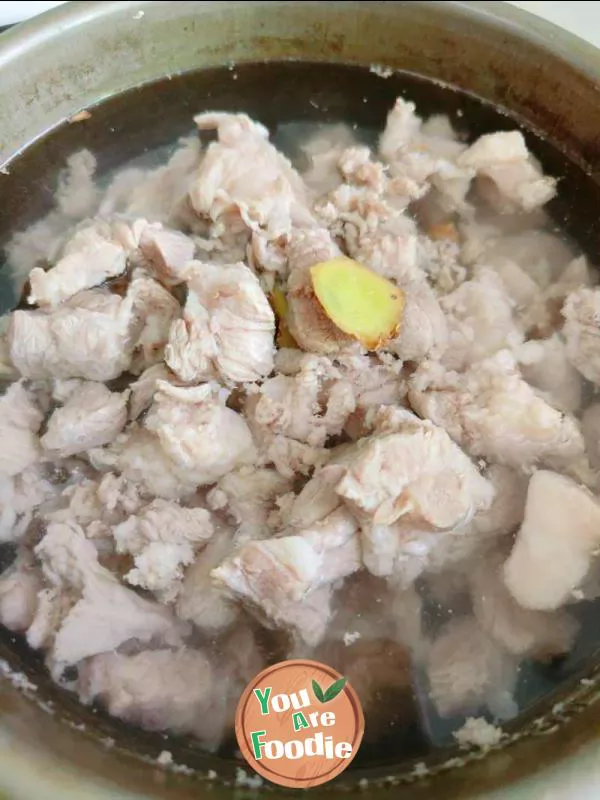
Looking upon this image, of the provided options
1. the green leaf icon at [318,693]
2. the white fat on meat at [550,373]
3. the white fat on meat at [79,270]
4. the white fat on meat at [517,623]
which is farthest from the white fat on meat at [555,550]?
the white fat on meat at [79,270]

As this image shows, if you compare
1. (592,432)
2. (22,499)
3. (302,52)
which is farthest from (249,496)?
(302,52)

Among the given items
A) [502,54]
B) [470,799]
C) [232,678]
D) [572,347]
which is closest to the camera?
[470,799]

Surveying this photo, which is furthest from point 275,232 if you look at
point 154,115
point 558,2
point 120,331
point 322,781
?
point 558,2

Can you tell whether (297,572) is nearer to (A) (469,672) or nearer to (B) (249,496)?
(B) (249,496)

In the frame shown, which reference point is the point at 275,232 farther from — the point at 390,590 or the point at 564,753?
the point at 564,753

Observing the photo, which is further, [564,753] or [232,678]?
[232,678]

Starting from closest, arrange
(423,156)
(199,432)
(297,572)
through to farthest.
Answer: (297,572) → (199,432) → (423,156)

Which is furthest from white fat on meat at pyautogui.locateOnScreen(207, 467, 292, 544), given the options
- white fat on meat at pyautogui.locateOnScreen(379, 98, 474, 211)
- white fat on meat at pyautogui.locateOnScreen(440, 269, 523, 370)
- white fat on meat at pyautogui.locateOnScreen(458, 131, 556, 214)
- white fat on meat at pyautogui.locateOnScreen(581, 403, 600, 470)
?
white fat on meat at pyautogui.locateOnScreen(458, 131, 556, 214)
